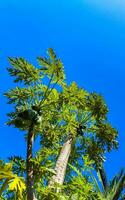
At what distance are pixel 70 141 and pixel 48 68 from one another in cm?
616

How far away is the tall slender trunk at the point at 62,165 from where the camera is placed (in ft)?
51.9

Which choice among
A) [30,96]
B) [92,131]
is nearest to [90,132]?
[92,131]

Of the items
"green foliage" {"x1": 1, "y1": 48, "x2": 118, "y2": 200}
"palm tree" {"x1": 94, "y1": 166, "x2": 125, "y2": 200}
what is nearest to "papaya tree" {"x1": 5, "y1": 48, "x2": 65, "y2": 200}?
"green foliage" {"x1": 1, "y1": 48, "x2": 118, "y2": 200}

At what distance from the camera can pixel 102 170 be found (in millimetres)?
22250

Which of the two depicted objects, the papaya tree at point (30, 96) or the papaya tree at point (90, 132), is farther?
the papaya tree at point (90, 132)

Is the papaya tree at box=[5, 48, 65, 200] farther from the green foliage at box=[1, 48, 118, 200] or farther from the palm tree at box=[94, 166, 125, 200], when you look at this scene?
the palm tree at box=[94, 166, 125, 200]

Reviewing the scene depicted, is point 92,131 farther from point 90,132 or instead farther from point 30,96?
point 30,96

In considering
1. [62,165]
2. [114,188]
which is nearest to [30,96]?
[62,165]

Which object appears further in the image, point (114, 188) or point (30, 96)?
point (114, 188)

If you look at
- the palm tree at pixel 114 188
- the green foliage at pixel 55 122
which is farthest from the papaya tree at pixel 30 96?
the palm tree at pixel 114 188

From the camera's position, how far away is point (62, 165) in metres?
16.6

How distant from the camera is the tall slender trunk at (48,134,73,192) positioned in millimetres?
15826

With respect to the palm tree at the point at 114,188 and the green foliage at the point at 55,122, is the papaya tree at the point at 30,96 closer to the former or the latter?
the green foliage at the point at 55,122

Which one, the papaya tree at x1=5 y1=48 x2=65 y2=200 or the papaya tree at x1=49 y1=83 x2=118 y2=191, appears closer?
the papaya tree at x1=5 y1=48 x2=65 y2=200
